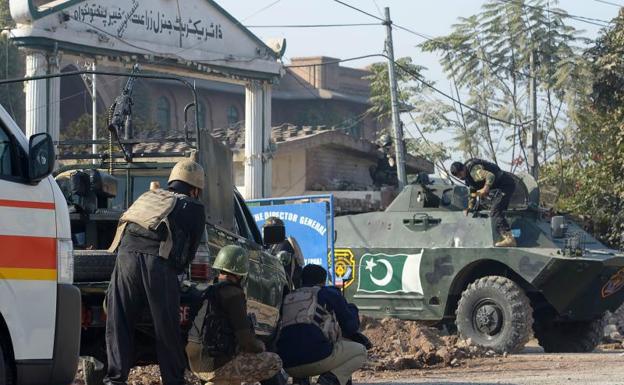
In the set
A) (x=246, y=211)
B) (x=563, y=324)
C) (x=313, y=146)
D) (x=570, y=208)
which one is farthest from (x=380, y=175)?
(x=246, y=211)

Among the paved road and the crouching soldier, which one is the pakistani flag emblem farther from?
the crouching soldier

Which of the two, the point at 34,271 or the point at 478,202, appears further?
the point at 478,202

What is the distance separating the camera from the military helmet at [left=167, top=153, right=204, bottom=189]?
8.77 metres

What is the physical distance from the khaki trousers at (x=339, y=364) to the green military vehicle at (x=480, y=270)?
681 centimetres

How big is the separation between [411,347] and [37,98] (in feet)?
26.7

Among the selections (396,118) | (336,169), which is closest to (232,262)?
(396,118)

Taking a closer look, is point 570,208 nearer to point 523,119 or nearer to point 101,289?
point 523,119

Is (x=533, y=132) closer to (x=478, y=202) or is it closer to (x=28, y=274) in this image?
(x=478, y=202)

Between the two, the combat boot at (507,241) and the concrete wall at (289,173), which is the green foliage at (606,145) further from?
the concrete wall at (289,173)

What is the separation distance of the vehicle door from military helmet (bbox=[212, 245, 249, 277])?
64.2 inches

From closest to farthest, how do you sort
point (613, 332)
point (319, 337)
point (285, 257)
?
1. point (319, 337)
2. point (285, 257)
3. point (613, 332)

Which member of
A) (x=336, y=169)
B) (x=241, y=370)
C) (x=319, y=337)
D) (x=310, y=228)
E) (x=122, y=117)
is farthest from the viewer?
(x=336, y=169)

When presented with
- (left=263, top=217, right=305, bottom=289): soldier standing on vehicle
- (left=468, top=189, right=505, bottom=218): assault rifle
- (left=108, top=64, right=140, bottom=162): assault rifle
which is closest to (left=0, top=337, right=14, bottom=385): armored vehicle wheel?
(left=108, top=64, right=140, bottom=162): assault rifle

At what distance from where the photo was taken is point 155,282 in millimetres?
8383
